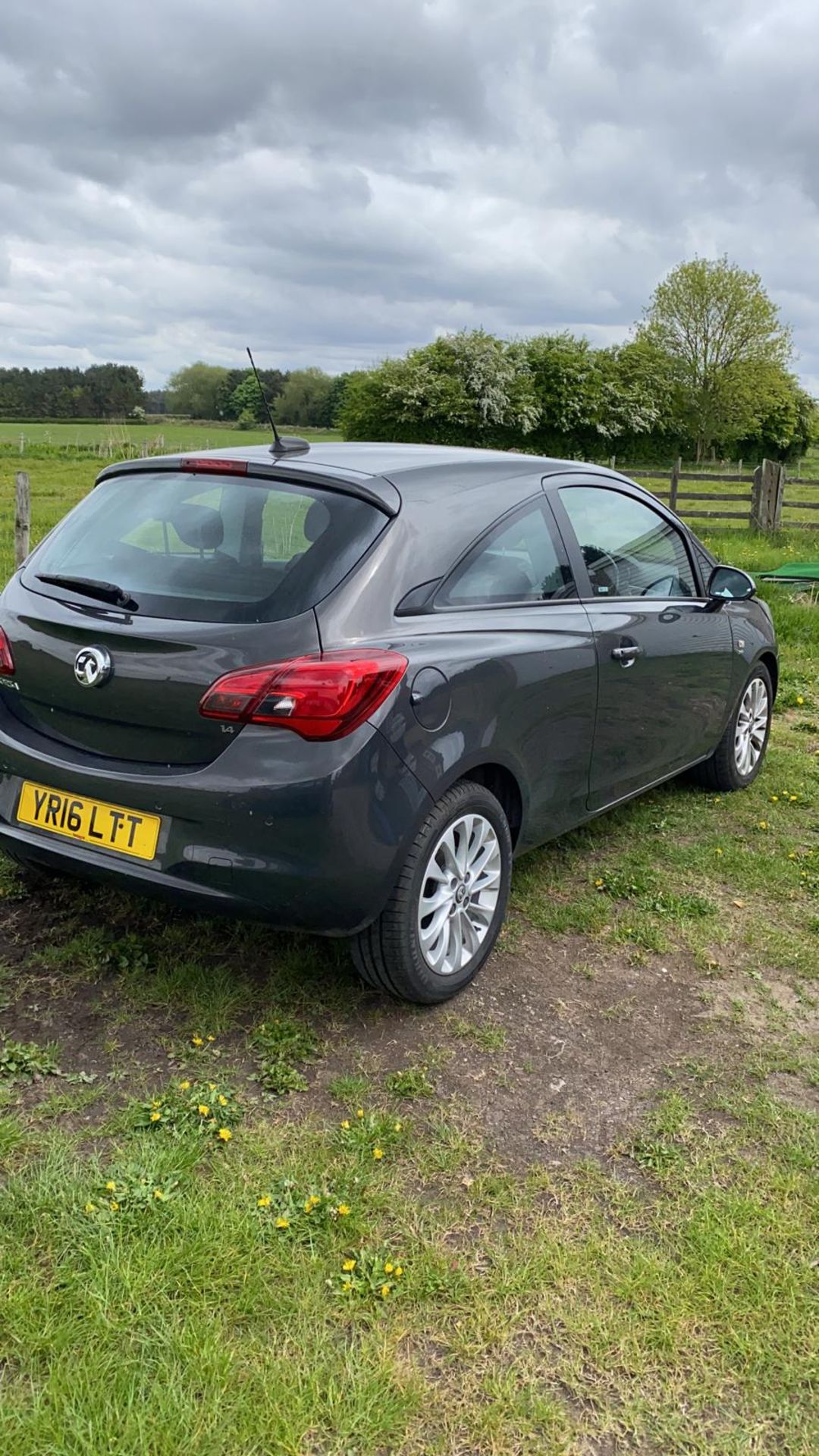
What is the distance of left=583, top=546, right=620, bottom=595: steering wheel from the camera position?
404cm

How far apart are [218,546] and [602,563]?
1.67 m

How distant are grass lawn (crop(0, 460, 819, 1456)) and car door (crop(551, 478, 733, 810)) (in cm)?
74

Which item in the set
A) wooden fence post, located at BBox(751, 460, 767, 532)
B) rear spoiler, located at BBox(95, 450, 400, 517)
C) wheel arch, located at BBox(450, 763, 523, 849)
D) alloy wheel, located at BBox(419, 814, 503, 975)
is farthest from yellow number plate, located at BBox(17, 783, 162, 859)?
wooden fence post, located at BBox(751, 460, 767, 532)

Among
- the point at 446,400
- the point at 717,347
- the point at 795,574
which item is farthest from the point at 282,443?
the point at 717,347

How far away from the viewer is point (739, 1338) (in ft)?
7.06

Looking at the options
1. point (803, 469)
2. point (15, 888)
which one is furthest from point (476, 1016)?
point (803, 469)

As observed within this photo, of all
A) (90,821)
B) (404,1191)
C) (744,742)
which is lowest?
(404,1191)

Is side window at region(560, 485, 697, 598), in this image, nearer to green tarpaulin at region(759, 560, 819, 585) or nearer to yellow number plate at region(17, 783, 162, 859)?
yellow number plate at region(17, 783, 162, 859)

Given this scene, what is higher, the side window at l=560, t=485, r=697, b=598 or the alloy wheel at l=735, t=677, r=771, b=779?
the side window at l=560, t=485, r=697, b=598

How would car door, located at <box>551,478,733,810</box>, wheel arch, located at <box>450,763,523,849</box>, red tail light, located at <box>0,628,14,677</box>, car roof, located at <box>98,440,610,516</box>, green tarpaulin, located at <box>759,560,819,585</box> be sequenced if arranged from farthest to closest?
1. green tarpaulin, located at <box>759,560,819,585</box>
2. car door, located at <box>551,478,733,810</box>
3. wheel arch, located at <box>450,763,523,849</box>
4. red tail light, located at <box>0,628,14,677</box>
5. car roof, located at <box>98,440,610,516</box>

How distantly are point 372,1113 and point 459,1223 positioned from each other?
16.9 inches

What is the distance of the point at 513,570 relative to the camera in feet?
11.8

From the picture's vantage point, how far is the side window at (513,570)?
3346 millimetres

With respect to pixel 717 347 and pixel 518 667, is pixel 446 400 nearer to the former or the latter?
pixel 717 347
